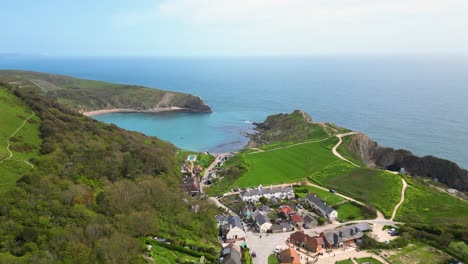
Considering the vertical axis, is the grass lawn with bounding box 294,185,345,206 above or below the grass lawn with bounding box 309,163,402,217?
below

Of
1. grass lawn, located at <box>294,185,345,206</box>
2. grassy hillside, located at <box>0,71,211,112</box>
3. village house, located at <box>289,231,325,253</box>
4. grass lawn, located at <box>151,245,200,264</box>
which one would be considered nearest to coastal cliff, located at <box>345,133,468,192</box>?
grass lawn, located at <box>294,185,345,206</box>

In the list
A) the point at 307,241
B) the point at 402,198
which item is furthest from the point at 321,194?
the point at 307,241

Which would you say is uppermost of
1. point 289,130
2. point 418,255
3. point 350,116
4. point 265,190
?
point 289,130

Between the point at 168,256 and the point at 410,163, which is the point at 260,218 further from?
the point at 410,163

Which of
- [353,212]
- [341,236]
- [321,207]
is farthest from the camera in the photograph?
[353,212]

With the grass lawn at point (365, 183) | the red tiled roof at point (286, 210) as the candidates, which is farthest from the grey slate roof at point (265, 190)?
the grass lawn at point (365, 183)

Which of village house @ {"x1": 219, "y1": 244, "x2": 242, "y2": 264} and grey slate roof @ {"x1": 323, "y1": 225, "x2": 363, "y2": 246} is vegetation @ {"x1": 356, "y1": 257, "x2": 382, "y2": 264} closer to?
grey slate roof @ {"x1": 323, "y1": 225, "x2": 363, "y2": 246}
